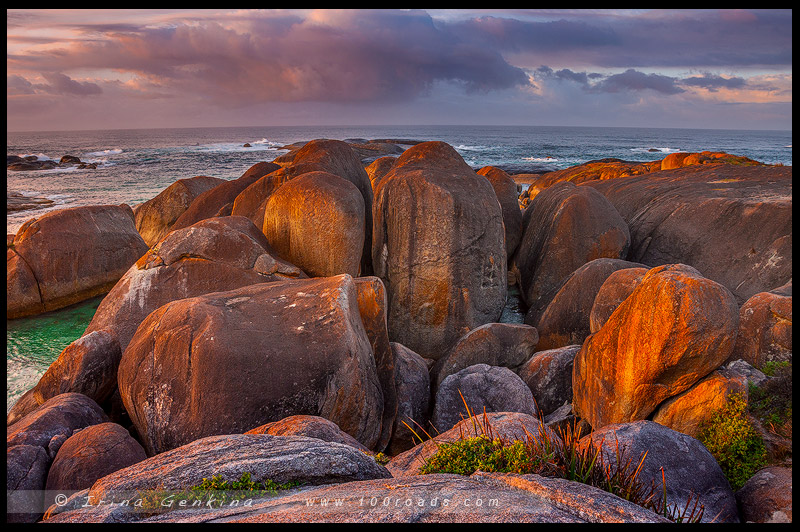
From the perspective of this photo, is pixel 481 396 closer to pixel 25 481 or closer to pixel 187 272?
pixel 25 481

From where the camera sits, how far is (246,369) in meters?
7.75

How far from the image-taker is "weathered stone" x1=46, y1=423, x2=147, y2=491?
6176 millimetres

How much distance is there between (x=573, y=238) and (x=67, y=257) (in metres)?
17.1

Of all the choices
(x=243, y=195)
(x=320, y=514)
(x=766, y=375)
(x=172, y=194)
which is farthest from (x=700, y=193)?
(x=172, y=194)

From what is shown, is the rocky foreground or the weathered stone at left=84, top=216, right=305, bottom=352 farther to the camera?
the weathered stone at left=84, top=216, right=305, bottom=352

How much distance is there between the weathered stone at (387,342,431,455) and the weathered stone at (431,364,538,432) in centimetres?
39

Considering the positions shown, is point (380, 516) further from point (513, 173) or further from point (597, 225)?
point (513, 173)

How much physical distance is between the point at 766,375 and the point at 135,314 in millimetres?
12937

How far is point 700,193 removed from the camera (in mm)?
16172

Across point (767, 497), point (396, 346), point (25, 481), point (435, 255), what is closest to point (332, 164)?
point (435, 255)

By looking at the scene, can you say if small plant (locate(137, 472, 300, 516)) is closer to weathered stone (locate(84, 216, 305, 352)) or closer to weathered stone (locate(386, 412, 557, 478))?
weathered stone (locate(386, 412, 557, 478))

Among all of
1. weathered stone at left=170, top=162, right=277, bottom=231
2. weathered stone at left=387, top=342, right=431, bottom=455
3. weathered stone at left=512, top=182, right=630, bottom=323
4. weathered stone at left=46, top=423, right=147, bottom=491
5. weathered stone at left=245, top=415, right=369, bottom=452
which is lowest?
weathered stone at left=387, top=342, right=431, bottom=455

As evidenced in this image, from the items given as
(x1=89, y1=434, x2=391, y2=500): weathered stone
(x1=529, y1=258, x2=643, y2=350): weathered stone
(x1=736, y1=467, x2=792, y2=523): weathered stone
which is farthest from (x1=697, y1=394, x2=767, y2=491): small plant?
(x1=89, y1=434, x2=391, y2=500): weathered stone

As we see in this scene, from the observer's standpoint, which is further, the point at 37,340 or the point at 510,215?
the point at 510,215
